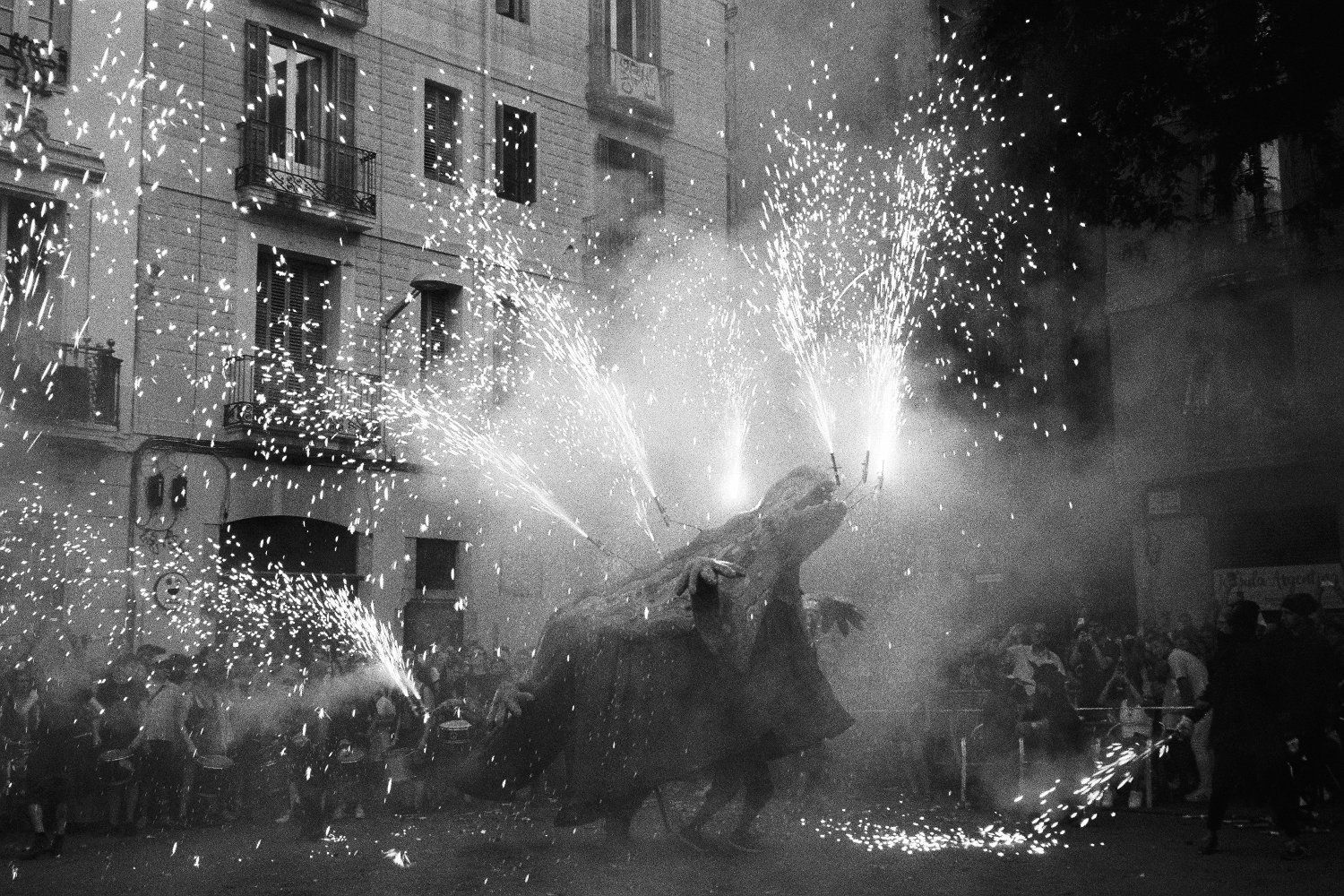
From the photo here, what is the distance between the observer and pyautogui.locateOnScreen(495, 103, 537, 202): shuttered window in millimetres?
20031

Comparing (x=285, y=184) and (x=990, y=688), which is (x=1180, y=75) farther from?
(x=285, y=184)

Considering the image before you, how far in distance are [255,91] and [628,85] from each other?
5.99m

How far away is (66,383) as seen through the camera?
15.6 m

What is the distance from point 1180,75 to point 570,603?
7.77 meters

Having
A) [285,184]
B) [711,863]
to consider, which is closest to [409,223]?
[285,184]

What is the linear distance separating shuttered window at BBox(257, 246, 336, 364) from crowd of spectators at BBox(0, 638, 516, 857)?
19.3ft

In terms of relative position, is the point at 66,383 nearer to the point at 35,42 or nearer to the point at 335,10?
the point at 35,42

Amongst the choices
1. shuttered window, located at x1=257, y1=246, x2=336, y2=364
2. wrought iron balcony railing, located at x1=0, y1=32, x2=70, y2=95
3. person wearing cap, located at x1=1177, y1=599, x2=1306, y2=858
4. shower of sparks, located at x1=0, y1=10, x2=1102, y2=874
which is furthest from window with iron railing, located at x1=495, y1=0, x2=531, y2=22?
person wearing cap, located at x1=1177, y1=599, x2=1306, y2=858

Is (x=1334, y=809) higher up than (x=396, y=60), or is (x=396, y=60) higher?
(x=396, y=60)

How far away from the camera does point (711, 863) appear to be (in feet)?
28.7

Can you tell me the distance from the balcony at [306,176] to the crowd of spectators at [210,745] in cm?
694

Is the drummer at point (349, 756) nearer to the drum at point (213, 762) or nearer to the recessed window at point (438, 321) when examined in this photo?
the drum at point (213, 762)

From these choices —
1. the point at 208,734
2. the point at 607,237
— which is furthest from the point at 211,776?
the point at 607,237

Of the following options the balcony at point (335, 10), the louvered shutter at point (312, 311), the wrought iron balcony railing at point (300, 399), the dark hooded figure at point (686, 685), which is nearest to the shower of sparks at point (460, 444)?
the wrought iron balcony railing at point (300, 399)
